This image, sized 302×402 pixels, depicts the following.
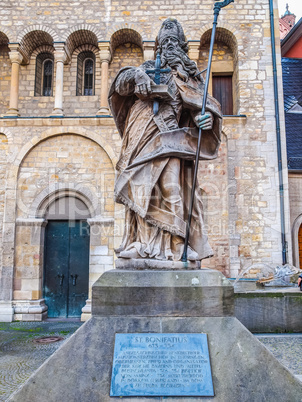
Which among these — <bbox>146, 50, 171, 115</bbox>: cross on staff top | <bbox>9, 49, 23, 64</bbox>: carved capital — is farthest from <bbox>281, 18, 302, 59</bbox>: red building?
<bbox>146, 50, 171, 115</bbox>: cross on staff top

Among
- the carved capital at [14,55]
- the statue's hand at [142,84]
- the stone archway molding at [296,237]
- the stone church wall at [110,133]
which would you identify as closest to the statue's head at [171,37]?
the statue's hand at [142,84]

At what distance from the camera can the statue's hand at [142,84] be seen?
124 inches

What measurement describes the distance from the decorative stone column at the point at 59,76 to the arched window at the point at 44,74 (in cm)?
94

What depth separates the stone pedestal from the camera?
2.21 m

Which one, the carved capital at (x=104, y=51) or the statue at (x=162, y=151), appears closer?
the statue at (x=162, y=151)

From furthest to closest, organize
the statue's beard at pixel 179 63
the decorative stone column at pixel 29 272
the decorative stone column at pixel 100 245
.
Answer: the decorative stone column at pixel 100 245 < the decorative stone column at pixel 29 272 < the statue's beard at pixel 179 63

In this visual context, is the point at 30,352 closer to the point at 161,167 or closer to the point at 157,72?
the point at 161,167

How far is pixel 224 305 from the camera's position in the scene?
8.41 ft

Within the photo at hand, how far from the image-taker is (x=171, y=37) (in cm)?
358

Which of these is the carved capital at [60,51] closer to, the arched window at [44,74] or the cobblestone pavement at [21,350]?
the arched window at [44,74]

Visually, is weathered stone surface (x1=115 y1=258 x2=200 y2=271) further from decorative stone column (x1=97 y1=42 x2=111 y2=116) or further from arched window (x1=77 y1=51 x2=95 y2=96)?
arched window (x1=77 y1=51 x2=95 y2=96)

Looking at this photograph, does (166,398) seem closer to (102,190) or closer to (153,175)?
(153,175)

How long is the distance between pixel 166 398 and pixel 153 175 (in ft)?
5.65

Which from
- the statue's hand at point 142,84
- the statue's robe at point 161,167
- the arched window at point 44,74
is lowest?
the statue's robe at point 161,167
